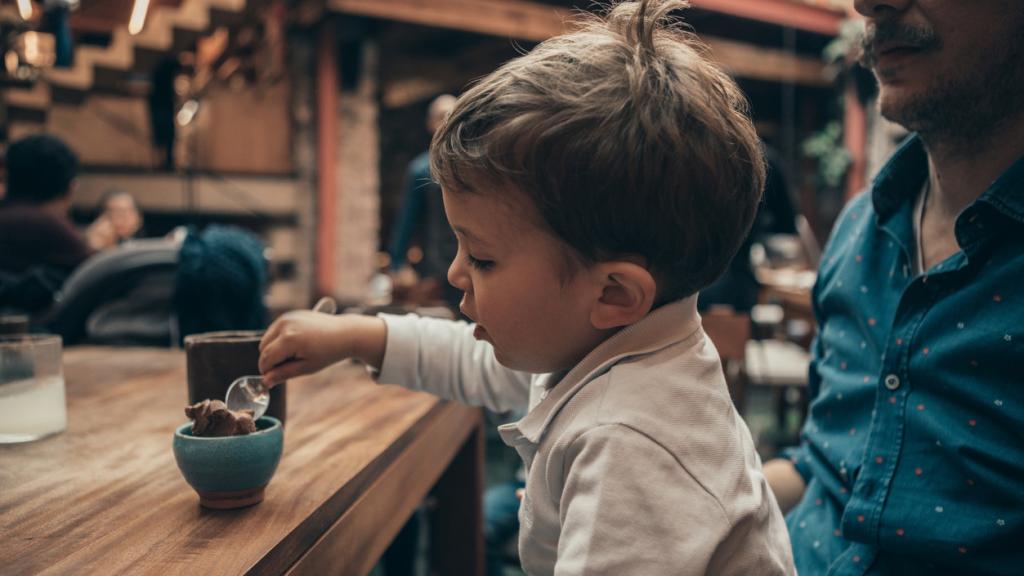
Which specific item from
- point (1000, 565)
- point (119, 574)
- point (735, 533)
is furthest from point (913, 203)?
point (119, 574)

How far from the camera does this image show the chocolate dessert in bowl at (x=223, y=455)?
735 mm

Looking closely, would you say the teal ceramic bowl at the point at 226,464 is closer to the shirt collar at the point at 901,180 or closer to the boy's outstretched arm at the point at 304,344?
the boy's outstretched arm at the point at 304,344

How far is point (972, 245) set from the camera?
0.95m

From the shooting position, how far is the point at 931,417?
95cm

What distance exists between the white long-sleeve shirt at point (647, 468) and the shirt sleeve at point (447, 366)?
199 mm

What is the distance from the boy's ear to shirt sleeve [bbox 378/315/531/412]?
295mm

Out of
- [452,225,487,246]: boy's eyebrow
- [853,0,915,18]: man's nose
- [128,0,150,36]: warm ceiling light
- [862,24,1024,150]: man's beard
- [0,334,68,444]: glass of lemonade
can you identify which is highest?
[128,0,150,36]: warm ceiling light

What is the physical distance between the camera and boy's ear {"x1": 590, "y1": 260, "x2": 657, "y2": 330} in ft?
2.51

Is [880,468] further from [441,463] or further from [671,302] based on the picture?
[441,463]

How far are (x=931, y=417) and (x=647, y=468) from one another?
49 cm

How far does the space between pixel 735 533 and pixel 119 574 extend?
0.54m

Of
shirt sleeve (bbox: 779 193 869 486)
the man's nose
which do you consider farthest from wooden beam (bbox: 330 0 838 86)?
the man's nose

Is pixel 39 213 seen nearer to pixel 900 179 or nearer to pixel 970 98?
pixel 900 179

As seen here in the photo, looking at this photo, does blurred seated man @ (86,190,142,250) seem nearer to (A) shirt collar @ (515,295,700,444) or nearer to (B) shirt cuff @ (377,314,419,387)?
(B) shirt cuff @ (377,314,419,387)
